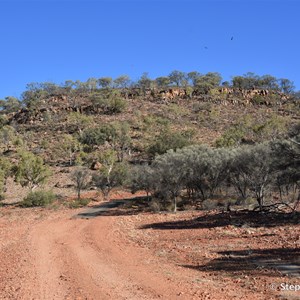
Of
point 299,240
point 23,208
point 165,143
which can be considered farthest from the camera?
point 165,143

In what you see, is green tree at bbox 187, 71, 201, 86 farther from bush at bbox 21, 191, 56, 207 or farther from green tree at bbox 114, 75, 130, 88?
bush at bbox 21, 191, 56, 207

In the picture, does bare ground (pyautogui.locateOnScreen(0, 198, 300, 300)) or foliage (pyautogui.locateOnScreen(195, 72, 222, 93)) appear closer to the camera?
bare ground (pyautogui.locateOnScreen(0, 198, 300, 300))

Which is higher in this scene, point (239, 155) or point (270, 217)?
point (239, 155)

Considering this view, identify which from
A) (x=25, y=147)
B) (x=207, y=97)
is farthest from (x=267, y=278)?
(x=207, y=97)

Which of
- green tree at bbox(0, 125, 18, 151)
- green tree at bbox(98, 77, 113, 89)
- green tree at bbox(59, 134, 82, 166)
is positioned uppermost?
green tree at bbox(98, 77, 113, 89)

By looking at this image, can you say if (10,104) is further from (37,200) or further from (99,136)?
(37,200)

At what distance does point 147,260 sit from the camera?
13.9 metres

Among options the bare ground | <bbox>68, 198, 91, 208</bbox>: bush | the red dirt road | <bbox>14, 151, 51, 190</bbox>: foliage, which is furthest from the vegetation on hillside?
the red dirt road

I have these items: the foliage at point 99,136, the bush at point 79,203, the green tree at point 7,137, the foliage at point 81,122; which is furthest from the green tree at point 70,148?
the bush at point 79,203

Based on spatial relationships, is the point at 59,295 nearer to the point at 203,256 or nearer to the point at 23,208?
the point at 203,256

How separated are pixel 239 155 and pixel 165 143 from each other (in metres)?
27.4

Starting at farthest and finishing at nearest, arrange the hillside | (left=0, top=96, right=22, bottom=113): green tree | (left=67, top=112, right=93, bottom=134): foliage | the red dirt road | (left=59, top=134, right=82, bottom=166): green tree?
1. (left=0, top=96, right=22, bottom=113): green tree
2. (left=67, top=112, right=93, bottom=134): foliage
3. the hillside
4. (left=59, top=134, right=82, bottom=166): green tree
5. the red dirt road

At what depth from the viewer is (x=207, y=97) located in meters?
110

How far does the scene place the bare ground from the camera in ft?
32.4
